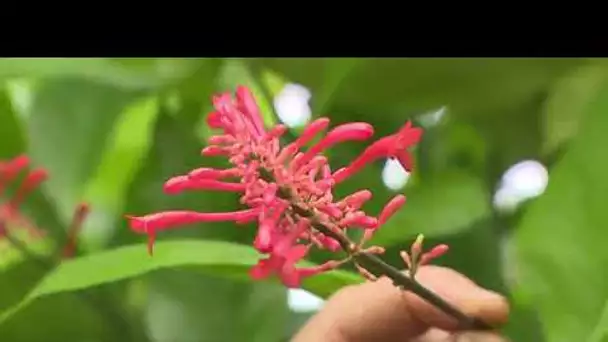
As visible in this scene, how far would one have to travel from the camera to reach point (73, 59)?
14.5 inches

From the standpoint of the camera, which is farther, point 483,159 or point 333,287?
point 483,159

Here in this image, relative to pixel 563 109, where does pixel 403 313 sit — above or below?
below

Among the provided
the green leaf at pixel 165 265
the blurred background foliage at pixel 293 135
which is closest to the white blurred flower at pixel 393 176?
the blurred background foliage at pixel 293 135

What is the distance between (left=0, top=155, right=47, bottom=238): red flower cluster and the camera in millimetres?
377

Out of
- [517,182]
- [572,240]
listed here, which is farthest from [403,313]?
[517,182]

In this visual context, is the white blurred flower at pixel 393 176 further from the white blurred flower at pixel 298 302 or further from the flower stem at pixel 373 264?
the flower stem at pixel 373 264

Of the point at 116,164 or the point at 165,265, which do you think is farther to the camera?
the point at 116,164

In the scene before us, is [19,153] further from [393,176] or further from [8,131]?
[393,176]

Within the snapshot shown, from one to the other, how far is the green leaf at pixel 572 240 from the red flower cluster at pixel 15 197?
17cm

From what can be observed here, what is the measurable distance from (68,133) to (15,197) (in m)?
0.08

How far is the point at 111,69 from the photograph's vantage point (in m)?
0.40
